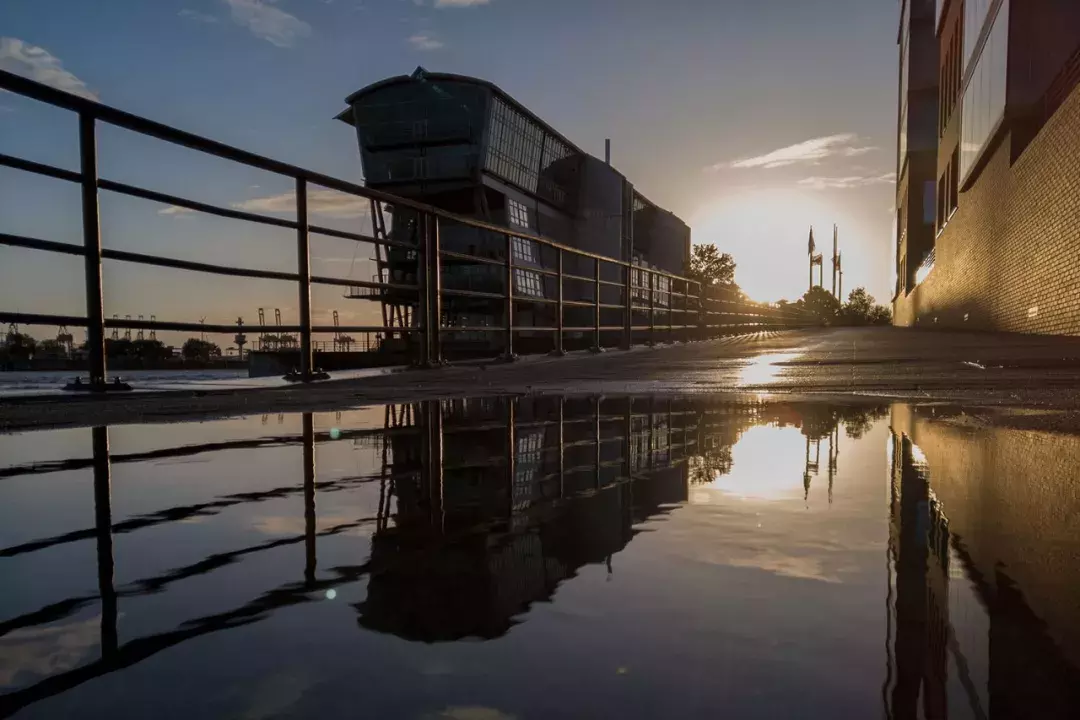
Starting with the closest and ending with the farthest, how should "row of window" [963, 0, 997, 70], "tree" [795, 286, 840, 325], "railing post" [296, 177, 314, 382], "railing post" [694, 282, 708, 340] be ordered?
"railing post" [296, 177, 314, 382] < "railing post" [694, 282, 708, 340] < "row of window" [963, 0, 997, 70] < "tree" [795, 286, 840, 325]

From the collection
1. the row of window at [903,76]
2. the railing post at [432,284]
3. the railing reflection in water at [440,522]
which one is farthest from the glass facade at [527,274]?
the railing reflection in water at [440,522]

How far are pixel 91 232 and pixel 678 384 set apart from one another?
3.59 meters

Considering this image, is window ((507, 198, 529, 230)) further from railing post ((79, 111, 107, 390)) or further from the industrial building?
railing post ((79, 111, 107, 390))

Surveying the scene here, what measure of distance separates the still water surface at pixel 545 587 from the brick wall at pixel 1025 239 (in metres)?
11.3

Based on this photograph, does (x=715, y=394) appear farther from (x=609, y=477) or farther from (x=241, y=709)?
(x=241, y=709)

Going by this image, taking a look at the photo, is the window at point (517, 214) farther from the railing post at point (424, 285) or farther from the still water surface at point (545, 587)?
the still water surface at point (545, 587)

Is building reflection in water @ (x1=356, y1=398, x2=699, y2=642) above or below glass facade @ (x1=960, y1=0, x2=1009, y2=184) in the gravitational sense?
below

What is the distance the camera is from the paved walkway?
10.8 ft

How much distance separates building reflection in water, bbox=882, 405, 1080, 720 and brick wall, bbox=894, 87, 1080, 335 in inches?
444

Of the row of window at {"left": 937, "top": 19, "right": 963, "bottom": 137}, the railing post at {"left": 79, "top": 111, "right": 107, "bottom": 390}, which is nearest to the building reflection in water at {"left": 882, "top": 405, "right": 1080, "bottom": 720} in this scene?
the railing post at {"left": 79, "top": 111, "right": 107, "bottom": 390}

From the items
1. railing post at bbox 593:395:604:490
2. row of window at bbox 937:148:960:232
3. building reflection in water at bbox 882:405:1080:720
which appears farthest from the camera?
row of window at bbox 937:148:960:232

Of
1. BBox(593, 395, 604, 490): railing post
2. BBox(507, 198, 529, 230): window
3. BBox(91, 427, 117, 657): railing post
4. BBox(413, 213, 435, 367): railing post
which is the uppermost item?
BBox(507, 198, 529, 230): window

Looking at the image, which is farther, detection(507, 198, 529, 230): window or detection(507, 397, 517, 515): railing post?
detection(507, 198, 529, 230): window

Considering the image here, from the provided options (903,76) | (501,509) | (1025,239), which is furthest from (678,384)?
(903,76)
